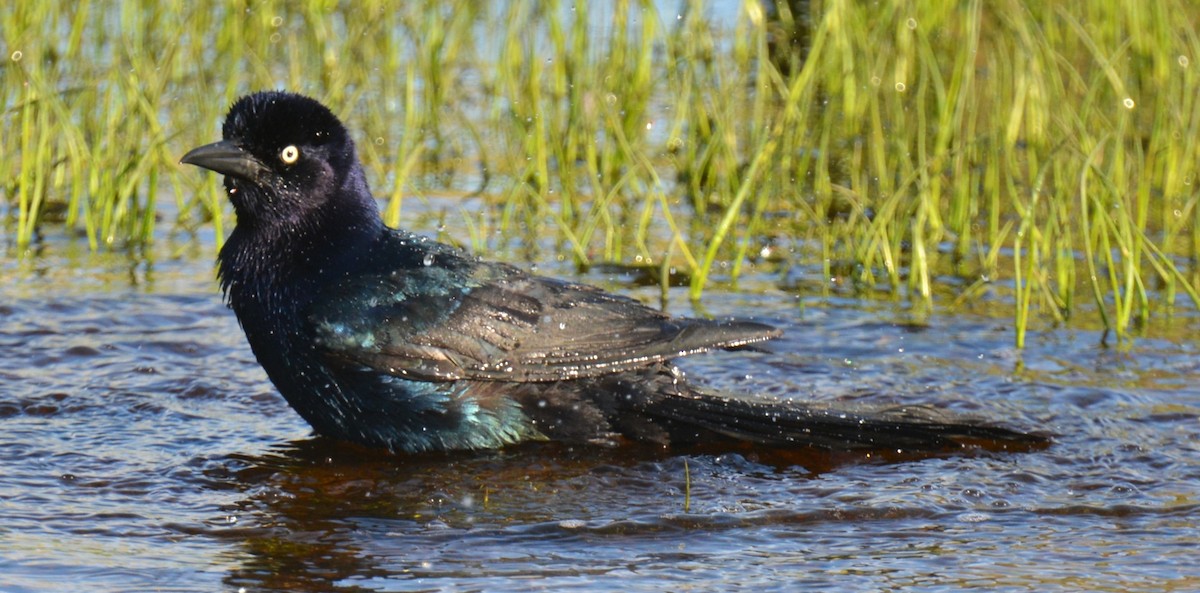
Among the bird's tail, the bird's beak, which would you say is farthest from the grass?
the bird's beak

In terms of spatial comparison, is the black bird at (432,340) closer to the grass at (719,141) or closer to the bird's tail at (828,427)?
the bird's tail at (828,427)

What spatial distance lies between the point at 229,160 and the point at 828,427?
1.96 m

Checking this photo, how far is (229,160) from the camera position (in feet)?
16.0

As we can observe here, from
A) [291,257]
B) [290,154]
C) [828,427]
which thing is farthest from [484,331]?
[828,427]

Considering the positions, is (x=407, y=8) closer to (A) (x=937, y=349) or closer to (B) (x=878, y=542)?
(A) (x=937, y=349)

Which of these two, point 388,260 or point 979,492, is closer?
point 979,492

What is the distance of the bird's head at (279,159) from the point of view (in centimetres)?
489

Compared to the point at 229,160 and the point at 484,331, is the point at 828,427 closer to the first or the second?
the point at 484,331

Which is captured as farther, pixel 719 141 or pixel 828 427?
pixel 719 141

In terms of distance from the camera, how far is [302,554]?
12.8 feet

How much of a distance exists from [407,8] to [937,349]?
5180 millimetres

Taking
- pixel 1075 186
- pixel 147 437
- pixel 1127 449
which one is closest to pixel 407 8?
pixel 1075 186

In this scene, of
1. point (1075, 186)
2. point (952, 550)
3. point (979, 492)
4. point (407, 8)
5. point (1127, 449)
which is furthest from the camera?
point (407, 8)

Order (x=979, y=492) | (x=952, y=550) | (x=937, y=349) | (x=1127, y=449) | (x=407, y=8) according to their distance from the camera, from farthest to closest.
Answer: (x=407, y=8) < (x=937, y=349) < (x=1127, y=449) < (x=979, y=492) < (x=952, y=550)
